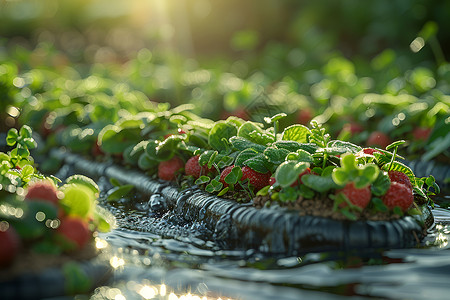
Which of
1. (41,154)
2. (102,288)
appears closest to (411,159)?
(102,288)

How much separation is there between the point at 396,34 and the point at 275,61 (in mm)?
1478

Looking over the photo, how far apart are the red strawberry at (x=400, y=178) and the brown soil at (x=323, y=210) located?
0.18 m

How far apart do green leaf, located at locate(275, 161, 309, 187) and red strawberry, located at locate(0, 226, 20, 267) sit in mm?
904

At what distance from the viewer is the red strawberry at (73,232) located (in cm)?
185

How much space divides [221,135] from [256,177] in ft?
1.33

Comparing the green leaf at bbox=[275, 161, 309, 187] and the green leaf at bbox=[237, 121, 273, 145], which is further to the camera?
the green leaf at bbox=[237, 121, 273, 145]

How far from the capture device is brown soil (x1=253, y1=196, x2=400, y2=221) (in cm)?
213

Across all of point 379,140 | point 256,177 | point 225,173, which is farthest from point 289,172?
point 379,140

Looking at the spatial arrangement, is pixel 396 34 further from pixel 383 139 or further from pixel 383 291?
pixel 383 291

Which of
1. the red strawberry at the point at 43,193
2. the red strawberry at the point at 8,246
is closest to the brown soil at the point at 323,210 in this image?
the red strawberry at the point at 43,193

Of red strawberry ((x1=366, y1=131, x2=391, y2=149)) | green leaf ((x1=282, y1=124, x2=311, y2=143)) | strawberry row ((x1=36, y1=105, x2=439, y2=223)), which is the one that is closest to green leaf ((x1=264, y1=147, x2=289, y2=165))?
strawberry row ((x1=36, y1=105, x2=439, y2=223))

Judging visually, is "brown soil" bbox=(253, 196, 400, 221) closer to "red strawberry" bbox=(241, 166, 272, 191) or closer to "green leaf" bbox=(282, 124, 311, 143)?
"red strawberry" bbox=(241, 166, 272, 191)

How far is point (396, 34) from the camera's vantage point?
279 inches

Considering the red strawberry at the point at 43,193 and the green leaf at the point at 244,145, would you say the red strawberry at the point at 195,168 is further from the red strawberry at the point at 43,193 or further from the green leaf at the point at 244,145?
the red strawberry at the point at 43,193
